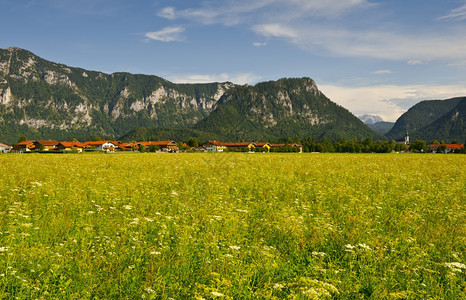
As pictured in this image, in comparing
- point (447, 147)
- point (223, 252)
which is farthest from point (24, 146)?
point (447, 147)

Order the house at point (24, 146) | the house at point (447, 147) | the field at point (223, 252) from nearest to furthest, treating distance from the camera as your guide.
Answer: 1. the field at point (223, 252)
2. the house at point (24, 146)
3. the house at point (447, 147)

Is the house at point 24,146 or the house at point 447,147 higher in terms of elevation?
the house at point 447,147

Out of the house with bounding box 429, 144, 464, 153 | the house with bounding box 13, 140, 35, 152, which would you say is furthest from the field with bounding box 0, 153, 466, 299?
the house with bounding box 13, 140, 35, 152

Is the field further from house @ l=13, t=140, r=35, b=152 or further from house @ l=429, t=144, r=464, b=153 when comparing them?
house @ l=13, t=140, r=35, b=152

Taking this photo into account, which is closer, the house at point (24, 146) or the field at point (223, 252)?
the field at point (223, 252)

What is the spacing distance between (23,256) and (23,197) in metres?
5.92

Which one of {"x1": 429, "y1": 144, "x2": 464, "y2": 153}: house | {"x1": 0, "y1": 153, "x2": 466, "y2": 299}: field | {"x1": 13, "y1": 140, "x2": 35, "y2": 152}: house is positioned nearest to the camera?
{"x1": 0, "y1": 153, "x2": 466, "y2": 299}: field

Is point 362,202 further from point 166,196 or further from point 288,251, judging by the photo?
point 166,196

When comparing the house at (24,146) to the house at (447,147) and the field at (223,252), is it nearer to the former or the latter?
the field at (223,252)

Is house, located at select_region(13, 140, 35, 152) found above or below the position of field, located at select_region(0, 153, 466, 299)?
below

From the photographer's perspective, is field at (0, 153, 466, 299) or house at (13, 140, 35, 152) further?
house at (13, 140, 35, 152)


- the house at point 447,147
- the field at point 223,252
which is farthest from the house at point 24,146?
the house at point 447,147

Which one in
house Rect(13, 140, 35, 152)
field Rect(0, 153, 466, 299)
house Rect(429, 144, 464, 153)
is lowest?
house Rect(13, 140, 35, 152)

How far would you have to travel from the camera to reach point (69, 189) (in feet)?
34.0
